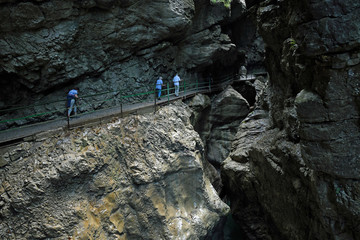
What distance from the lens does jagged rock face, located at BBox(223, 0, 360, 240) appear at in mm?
5543

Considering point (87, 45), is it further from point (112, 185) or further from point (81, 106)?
point (112, 185)

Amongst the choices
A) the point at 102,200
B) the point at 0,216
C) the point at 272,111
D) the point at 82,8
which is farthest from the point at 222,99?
the point at 0,216

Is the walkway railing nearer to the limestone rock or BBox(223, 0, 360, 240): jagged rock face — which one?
the limestone rock

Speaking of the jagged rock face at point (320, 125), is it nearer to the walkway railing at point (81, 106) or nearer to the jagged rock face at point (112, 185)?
the jagged rock face at point (112, 185)

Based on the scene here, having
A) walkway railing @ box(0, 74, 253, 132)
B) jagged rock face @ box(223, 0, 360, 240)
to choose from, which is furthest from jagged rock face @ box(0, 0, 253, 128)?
jagged rock face @ box(223, 0, 360, 240)

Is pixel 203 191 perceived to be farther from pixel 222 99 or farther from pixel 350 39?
pixel 222 99

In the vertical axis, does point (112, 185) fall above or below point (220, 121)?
below

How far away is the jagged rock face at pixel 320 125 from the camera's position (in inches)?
218

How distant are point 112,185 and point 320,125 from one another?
20.9ft

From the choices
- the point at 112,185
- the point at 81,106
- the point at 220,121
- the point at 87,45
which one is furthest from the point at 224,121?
the point at 112,185

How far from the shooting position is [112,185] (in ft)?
27.0

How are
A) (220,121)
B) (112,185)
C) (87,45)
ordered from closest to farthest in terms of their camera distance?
(112,185), (87,45), (220,121)

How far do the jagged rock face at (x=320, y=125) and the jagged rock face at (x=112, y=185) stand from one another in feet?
11.0

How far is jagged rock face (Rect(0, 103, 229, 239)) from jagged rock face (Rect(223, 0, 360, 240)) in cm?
336
